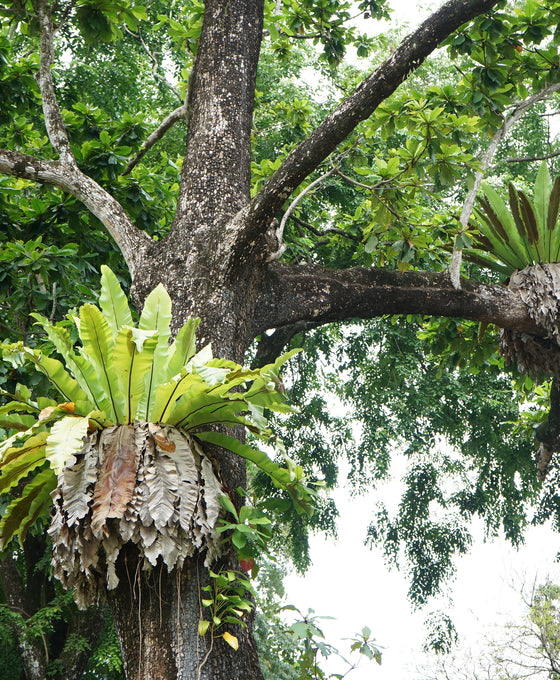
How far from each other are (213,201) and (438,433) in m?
8.46

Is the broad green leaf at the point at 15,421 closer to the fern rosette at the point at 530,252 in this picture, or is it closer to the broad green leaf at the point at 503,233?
the fern rosette at the point at 530,252

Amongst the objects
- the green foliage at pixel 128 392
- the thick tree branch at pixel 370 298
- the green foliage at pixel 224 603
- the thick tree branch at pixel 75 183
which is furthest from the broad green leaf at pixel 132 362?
the thick tree branch at pixel 75 183

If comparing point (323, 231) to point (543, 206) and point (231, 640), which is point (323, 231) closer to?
point (543, 206)

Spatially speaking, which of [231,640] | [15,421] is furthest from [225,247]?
[231,640]

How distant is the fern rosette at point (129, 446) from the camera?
2.05m

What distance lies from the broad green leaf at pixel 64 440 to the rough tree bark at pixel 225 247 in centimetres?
44

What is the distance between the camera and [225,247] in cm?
292

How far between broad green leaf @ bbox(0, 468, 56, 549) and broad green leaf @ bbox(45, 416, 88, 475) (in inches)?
12.4

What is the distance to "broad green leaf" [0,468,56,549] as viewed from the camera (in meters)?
2.28

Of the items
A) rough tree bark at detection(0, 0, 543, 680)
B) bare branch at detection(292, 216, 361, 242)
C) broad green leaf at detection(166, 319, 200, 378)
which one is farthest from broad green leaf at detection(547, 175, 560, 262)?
broad green leaf at detection(166, 319, 200, 378)

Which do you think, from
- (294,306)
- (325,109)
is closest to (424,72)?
(325,109)

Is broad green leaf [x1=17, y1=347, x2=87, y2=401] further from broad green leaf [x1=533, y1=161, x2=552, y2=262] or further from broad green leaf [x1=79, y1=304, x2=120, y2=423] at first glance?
broad green leaf [x1=533, y1=161, x2=552, y2=262]

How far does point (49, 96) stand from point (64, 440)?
7.65 feet

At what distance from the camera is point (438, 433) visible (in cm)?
1084
